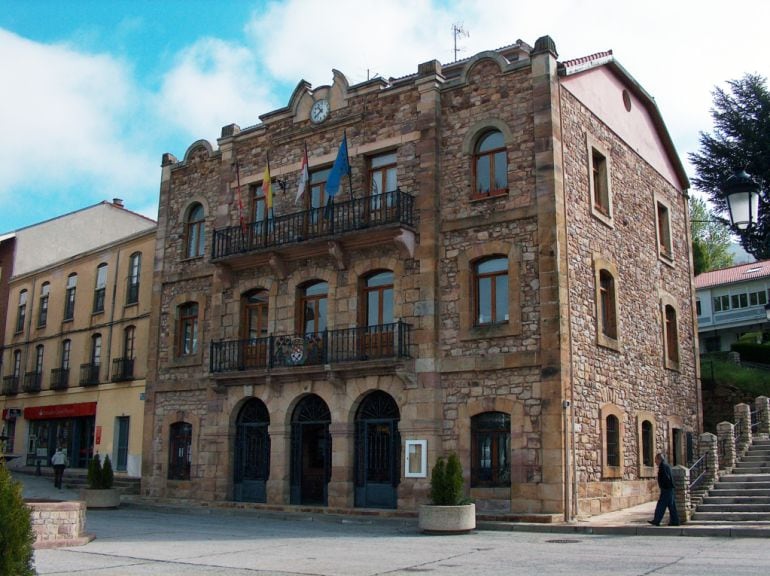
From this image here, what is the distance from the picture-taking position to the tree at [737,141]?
3644 centimetres

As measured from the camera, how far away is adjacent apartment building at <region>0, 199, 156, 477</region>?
28984 mm

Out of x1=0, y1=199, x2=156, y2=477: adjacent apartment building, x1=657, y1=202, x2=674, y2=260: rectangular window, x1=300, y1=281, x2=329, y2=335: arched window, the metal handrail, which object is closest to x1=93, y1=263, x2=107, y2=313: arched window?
x1=0, y1=199, x2=156, y2=477: adjacent apartment building

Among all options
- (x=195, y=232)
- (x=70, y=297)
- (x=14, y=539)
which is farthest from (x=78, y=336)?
(x=14, y=539)

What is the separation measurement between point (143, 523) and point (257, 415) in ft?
16.6

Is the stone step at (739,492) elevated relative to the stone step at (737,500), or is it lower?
elevated

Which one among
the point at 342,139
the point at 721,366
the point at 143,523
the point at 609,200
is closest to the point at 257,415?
the point at 143,523

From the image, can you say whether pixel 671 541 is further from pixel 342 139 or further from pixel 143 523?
pixel 342 139

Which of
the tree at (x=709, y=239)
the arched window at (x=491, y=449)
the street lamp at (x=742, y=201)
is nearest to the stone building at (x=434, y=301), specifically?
the arched window at (x=491, y=449)

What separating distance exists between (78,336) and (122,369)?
466cm

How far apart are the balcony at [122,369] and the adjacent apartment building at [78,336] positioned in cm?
4

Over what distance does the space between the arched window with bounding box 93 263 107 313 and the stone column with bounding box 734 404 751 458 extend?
2206 centimetres

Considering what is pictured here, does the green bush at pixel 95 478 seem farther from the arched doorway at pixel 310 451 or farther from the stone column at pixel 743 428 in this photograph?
the stone column at pixel 743 428

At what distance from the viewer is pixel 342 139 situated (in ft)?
74.5

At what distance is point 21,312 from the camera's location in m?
37.5
